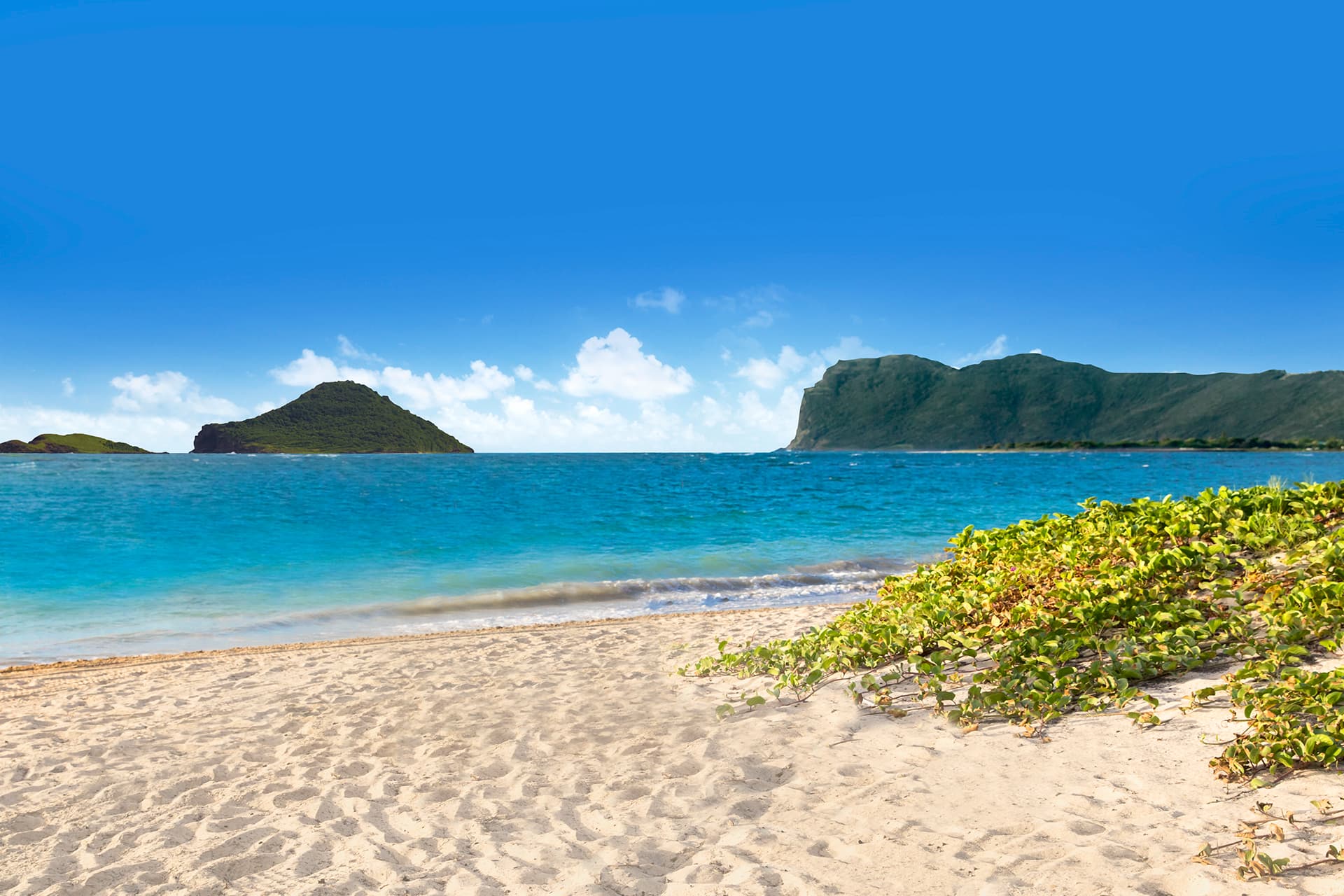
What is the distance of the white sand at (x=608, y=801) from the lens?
3883 millimetres

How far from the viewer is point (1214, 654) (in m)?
5.79

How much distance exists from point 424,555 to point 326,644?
10.7 metres

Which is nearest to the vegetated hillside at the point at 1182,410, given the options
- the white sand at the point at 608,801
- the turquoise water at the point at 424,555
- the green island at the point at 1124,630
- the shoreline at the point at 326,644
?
the turquoise water at the point at 424,555

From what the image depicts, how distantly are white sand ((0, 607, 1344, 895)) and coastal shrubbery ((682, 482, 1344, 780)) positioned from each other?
0.95ft

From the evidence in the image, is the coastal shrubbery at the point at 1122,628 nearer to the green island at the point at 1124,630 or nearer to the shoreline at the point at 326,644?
the green island at the point at 1124,630

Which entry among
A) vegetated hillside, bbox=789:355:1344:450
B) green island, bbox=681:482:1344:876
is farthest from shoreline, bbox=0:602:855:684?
vegetated hillside, bbox=789:355:1344:450

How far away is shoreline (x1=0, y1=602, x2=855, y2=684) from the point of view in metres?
10.5

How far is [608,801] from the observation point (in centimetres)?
504

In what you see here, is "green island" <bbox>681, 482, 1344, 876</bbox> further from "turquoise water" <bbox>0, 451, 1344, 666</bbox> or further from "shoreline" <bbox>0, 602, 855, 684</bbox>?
"turquoise water" <bbox>0, 451, 1344, 666</bbox>

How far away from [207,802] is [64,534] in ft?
97.6

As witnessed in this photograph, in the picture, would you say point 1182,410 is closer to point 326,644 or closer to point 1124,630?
point 1124,630

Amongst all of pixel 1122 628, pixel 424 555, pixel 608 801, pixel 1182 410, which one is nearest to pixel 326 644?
pixel 608 801

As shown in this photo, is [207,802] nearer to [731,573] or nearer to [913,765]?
[913,765]

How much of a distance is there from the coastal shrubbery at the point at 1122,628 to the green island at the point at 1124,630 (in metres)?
0.02
